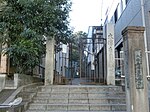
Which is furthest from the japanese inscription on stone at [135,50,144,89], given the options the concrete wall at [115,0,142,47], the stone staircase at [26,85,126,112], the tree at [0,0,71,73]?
the concrete wall at [115,0,142,47]

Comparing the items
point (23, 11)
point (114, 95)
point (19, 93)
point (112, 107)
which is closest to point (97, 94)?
point (114, 95)

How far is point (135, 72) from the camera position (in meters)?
6.62

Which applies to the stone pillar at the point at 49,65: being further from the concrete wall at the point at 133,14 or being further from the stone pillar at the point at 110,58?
the concrete wall at the point at 133,14

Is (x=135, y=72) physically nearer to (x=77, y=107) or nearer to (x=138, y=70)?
(x=138, y=70)

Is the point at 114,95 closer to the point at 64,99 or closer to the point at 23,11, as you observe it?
the point at 64,99

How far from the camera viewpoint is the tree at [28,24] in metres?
11.3

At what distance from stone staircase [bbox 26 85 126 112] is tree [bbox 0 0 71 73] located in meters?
1.90

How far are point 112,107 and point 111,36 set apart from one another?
15.1 feet

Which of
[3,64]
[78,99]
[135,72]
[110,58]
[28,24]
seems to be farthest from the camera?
[3,64]

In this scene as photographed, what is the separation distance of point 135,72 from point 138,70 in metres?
0.11

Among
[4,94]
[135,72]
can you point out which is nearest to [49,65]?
[4,94]

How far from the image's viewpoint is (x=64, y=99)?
9547 mm

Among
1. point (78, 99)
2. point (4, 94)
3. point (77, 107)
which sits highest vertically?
point (4, 94)

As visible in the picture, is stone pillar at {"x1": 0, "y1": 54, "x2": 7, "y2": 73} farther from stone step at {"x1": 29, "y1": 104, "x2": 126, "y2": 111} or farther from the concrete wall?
the concrete wall
